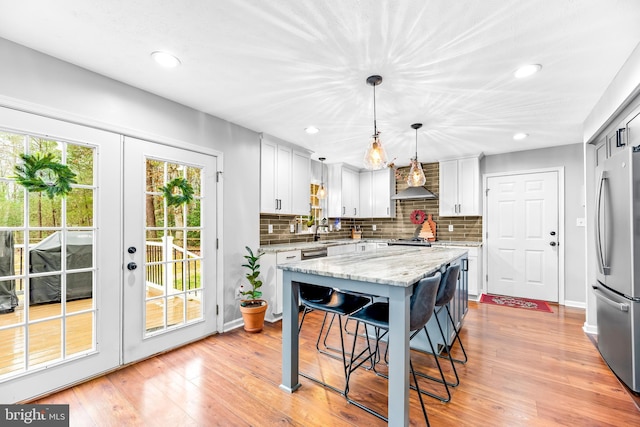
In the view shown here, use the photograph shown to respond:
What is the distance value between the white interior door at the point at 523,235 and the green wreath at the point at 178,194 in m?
4.55

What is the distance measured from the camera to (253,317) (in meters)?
3.22

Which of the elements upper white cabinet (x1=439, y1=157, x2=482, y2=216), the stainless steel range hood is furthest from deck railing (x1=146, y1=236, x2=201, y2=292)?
upper white cabinet (x1=439, y1=157, x2=482, y2=216)

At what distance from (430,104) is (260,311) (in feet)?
9.00

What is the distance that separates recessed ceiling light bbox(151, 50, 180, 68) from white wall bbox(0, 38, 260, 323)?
58 centimetres

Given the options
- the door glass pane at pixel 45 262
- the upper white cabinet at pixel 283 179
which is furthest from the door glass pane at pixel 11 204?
the upper white cabinet at pixel 283 179

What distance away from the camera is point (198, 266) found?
10.1 ft

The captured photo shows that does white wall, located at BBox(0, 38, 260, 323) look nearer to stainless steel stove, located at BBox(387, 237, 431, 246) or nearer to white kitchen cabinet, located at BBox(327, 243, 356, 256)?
white kitchen cabinet, located at BBox(327, 243, 356, 256)

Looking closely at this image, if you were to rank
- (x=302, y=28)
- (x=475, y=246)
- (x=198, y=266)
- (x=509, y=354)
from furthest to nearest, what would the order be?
(x=475, y=246) < (x=198, y=266) < (x=509, y=354) < (x=302, y=28)

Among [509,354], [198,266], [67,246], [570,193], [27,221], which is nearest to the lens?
[27,221]

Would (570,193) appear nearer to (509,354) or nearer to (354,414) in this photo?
(509,354)

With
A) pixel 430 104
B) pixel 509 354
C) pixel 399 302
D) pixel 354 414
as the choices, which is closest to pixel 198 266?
pixel 354 414

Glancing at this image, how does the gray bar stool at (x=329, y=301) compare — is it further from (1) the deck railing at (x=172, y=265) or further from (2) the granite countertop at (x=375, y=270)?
(1) the deck railing at (x=172, y=265)

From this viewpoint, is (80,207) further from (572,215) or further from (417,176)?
(572,215)

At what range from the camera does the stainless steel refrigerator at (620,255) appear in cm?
205
